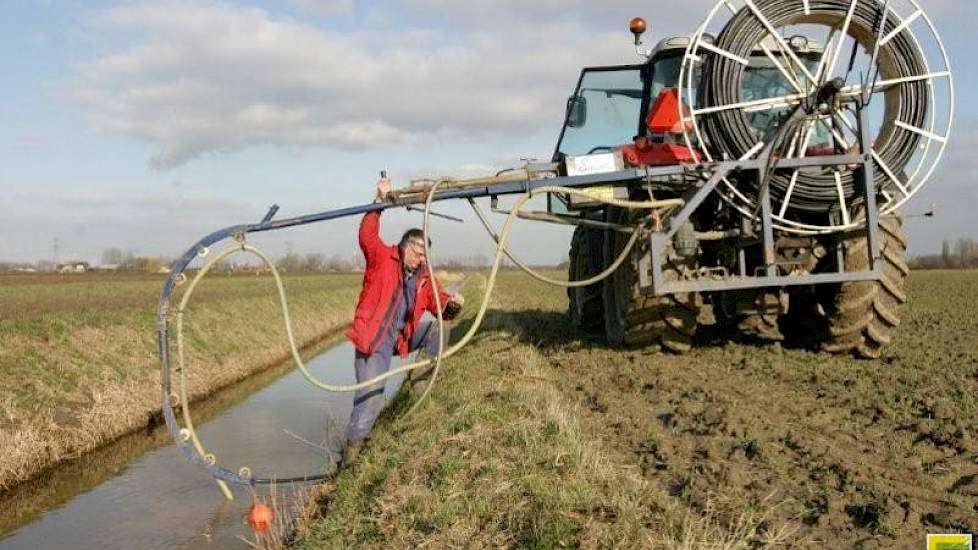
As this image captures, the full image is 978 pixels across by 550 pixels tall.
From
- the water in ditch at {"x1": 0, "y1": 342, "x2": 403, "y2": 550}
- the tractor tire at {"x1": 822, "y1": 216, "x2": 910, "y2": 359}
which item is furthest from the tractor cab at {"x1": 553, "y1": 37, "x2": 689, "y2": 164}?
the water in ditch at {"x1": 0, "y1": 342, "x2": 403, "y2": 550}

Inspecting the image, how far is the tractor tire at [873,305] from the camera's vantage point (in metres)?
7.60

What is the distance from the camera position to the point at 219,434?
9375 millimetres

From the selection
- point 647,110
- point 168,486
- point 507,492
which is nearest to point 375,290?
point 507,492

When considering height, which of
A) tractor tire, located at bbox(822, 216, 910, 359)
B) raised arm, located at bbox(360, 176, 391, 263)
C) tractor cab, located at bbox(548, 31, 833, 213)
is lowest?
tractor tire, located at bbox(822, 216, 910, 359)

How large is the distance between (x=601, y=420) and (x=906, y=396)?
2.15 m

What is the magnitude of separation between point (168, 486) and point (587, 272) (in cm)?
534

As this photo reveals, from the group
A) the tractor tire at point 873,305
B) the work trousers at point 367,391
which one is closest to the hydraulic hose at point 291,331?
the work trousers at point 367,391

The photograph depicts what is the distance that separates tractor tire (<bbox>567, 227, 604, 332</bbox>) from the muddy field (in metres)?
2.34

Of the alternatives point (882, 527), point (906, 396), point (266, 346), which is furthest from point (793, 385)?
point (266, 346)

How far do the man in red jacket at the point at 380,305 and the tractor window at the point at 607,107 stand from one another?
11.8 feet

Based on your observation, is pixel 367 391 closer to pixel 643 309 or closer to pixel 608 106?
pixel 643 309

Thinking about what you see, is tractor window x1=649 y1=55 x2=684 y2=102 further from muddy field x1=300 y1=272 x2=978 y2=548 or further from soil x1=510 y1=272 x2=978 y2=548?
muddy field x1=300 y1=272 x2=978 y2=548

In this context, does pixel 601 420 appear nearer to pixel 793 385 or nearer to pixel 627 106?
pixel 793 385

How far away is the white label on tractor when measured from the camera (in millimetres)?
7008
